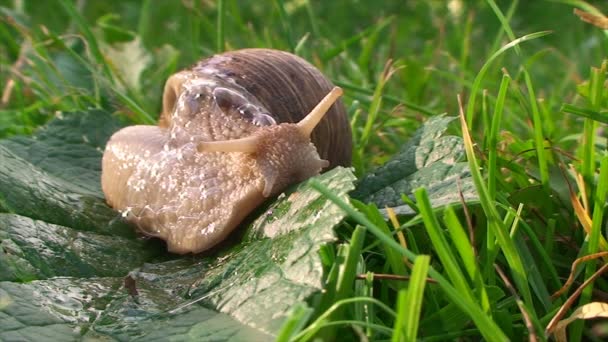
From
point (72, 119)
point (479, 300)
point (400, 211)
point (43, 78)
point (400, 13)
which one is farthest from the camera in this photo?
point (400, 13)

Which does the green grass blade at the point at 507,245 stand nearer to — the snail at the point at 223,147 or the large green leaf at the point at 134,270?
the large green leaf at the point at 134,270

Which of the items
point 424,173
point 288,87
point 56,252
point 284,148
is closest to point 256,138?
point 284,148

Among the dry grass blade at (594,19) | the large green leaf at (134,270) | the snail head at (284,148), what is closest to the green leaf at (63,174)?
the large green leaf at (134,270)

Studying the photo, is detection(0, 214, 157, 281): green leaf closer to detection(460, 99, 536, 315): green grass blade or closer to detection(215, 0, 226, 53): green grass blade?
detection(460, 99, 536, 315): green grass blade

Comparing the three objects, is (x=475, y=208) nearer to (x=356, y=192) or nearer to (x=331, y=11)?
(x=356, y=192)

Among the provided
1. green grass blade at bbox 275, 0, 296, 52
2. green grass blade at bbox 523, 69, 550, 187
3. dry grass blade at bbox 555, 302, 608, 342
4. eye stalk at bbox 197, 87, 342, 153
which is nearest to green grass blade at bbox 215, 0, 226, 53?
green grass blade at bbox 275, 0, 296, 52

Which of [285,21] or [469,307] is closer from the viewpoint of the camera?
[469,307]

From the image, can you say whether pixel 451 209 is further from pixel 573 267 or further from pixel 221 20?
pixel 221 20

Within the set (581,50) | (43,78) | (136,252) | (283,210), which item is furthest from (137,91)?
(581,50)
